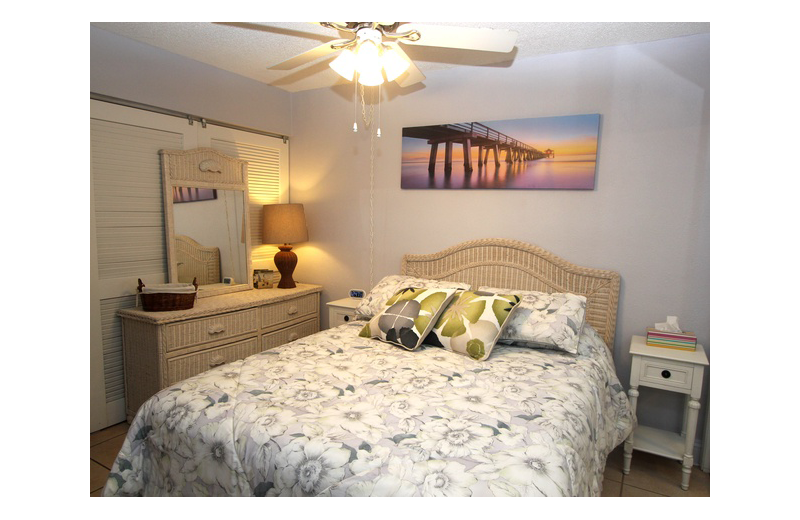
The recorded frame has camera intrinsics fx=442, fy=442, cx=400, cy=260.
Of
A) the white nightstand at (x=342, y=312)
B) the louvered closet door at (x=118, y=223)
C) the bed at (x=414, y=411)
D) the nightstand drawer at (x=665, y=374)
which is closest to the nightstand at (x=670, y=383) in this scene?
the nightstand drawer at (x=665, y=374)

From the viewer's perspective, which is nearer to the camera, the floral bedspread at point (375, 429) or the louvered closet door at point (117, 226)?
the floral bedspread at point (375, 429)

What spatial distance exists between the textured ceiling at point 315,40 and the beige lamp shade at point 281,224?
3.32ft

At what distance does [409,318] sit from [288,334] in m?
1.45

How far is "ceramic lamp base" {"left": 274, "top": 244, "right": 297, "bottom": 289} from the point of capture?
3.54m

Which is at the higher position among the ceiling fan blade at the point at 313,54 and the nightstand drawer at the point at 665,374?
the ceiling fan blade at the point at 313,54

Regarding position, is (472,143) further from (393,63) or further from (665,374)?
(665,374)

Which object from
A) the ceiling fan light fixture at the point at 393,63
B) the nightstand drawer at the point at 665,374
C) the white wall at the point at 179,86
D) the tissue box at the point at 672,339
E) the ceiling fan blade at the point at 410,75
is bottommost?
the nightstand drawer at the point at 665,374

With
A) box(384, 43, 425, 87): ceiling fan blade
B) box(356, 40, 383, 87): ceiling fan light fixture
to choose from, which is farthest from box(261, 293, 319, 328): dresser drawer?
box(356, 40, 383, 87): ceiling fan light fixture

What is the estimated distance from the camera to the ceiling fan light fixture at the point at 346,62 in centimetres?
186

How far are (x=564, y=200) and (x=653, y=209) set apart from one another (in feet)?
1.60

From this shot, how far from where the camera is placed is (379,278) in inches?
138

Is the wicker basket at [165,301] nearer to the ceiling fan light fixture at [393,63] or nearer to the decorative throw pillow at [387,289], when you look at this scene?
the decorative throw pillow at [387,289]

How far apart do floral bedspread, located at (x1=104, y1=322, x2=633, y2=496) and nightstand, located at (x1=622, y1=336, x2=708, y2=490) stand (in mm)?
257
